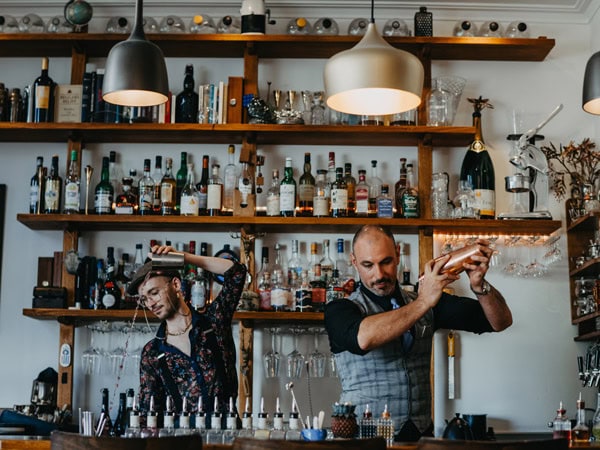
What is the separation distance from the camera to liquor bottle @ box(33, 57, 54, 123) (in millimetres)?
4723

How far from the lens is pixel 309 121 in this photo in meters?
4.73

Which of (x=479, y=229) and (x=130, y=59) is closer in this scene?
(x=130, y=59)

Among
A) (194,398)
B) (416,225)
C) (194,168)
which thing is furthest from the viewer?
(194,168)

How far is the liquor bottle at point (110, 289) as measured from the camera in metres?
4.49

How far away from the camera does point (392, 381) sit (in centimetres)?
314

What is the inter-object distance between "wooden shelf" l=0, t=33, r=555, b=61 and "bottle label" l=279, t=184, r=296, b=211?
765 millimetres

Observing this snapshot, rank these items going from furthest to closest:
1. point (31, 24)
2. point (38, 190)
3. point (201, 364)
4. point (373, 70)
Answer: point (31, 24), point (38, 190), point (201, 364), point (373, 70)

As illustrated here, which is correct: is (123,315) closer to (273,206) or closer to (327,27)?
(273,206)

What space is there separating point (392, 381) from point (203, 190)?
6.09 feet

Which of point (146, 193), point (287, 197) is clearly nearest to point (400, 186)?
point (287, 197)

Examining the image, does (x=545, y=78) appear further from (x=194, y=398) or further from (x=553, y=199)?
(x=194, y=398)

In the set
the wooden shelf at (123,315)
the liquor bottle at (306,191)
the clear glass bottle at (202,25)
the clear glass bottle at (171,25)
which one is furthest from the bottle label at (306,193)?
the clear glass bottle at (171,25)

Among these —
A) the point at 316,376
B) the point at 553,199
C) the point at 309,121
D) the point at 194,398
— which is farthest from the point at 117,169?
the point at 553,199

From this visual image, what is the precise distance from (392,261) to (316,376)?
141cm
